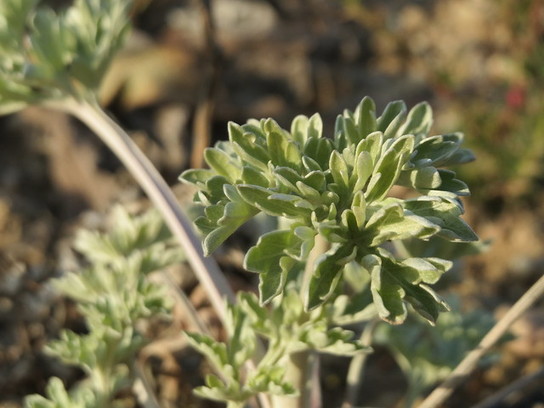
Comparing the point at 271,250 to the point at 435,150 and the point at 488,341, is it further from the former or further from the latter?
the point at 488,341

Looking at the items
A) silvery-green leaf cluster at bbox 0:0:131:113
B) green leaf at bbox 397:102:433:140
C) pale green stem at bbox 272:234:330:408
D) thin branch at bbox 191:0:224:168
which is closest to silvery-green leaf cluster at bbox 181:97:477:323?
green leaf at bbox 397:102:433:140

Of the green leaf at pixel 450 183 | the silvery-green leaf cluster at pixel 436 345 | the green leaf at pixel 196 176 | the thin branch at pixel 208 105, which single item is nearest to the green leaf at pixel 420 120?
the green leaf at pixel 450 183

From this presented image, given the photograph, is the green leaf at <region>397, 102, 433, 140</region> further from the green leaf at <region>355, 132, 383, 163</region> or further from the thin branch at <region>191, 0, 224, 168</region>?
the thin branch at <region>191, 0, 224, 168</region>

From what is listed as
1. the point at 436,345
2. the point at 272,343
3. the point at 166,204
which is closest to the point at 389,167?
the point at 272,343

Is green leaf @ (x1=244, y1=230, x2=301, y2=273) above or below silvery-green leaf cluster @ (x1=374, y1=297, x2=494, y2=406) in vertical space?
above

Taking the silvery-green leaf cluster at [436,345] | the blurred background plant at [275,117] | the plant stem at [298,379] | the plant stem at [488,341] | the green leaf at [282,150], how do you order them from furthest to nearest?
the blurred background plant at [275,117], the silvery-green leaf cluster at [436,345], the plant stem at [298,379], the plant stem at [488,341], the green leaf at [282,150]

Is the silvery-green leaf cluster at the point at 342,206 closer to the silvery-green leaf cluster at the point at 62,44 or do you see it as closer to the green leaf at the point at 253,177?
the green leaf at the point at 253,177
